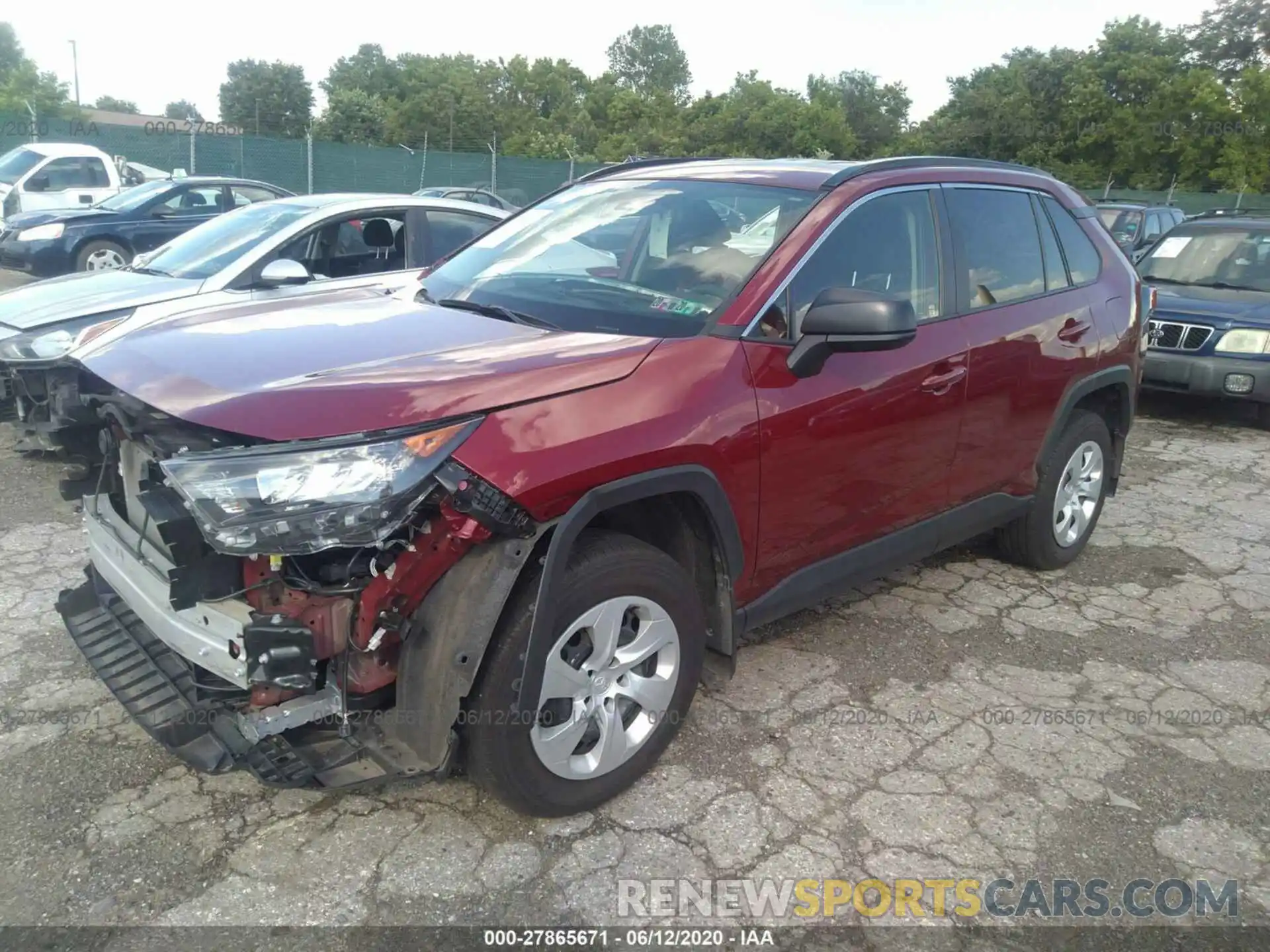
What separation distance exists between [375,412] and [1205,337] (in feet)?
25.1

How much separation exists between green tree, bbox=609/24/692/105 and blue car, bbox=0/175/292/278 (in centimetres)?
9245

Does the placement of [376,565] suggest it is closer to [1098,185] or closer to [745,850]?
[745,850]

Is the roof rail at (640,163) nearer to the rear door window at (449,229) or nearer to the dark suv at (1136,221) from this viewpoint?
the rear door window at (449,229)

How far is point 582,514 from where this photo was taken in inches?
96.1

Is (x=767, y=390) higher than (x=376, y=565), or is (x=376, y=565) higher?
(x=767, y=390)

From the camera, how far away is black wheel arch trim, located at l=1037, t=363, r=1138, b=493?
4.28 m

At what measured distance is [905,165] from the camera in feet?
11.9

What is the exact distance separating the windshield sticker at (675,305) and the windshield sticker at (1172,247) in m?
7.92

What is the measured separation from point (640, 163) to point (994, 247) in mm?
1518

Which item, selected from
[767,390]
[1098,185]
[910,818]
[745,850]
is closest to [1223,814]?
[910,818]

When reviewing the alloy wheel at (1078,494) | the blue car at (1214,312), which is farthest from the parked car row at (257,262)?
the blue car at (1214,312)

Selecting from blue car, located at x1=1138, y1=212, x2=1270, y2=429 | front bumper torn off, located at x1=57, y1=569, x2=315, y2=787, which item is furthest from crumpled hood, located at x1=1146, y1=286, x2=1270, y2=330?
front bumper torn off, located at x1=57, y1=569, x2=315, y2=787

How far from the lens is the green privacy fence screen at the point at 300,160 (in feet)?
64.3

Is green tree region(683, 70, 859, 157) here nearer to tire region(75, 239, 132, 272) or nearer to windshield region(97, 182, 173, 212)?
windshield region(97, 182, 173, 212)
